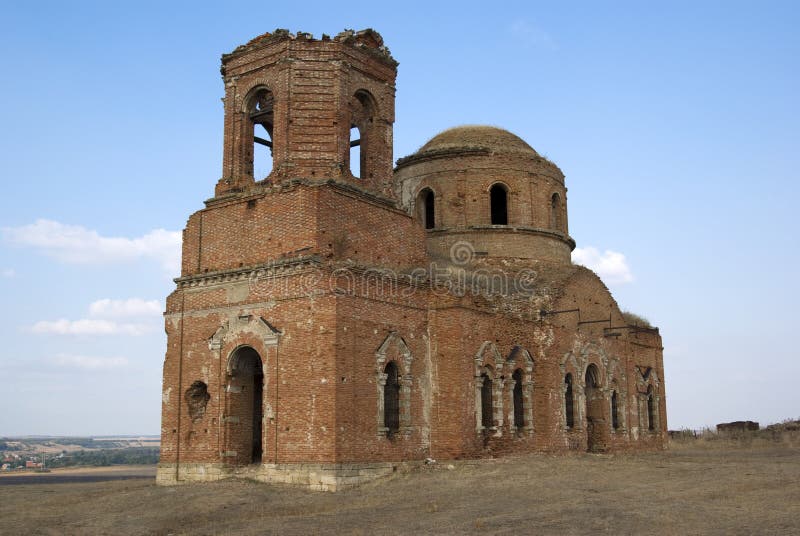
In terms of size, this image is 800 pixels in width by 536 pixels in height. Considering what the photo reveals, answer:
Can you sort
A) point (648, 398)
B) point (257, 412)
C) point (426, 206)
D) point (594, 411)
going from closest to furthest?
point (257, 412), point (594, 411), point (426, 206), point (648, 398)

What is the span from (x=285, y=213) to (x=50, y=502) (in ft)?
25.0

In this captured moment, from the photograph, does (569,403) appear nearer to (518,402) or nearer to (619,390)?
(518,402)

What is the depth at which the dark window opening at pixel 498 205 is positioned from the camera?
25.6 m

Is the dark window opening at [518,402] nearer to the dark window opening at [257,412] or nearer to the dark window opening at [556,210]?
the dark window opening at [257,412]

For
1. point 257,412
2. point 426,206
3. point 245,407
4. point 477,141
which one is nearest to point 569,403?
point 426,206

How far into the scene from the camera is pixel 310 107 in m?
18.1

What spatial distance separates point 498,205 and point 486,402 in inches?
334

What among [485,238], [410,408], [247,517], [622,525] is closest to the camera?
[622,525]

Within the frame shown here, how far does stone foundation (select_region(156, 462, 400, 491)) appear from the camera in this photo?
15.6 m

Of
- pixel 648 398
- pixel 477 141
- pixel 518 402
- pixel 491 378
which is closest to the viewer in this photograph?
pixel 491 378

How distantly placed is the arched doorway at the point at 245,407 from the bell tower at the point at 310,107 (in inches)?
150

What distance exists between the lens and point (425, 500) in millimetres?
14289

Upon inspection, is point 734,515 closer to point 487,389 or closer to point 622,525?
point 622,525

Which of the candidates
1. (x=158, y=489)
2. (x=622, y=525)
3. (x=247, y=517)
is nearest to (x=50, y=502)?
(x=158, y=489)
